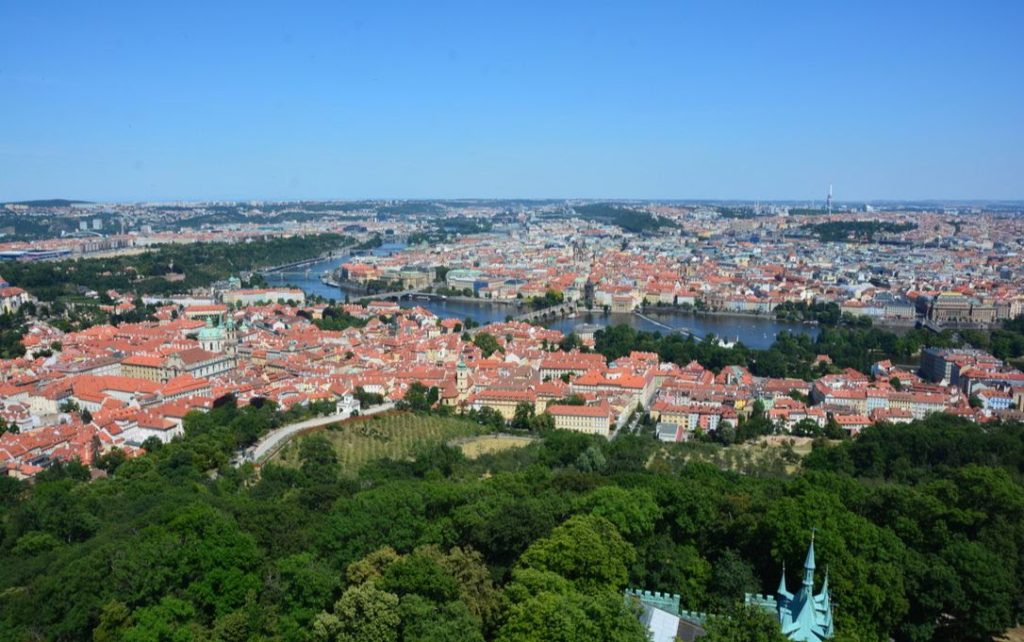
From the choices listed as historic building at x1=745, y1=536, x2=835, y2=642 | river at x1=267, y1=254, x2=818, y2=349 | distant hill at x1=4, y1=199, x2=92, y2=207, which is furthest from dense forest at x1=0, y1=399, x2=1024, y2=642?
distant hill at x1=4, y1=199, x2=92, y2=207

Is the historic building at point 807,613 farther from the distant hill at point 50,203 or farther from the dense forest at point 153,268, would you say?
the distant hill at point 50,203

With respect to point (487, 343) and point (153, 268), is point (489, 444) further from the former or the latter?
point (153, 268)

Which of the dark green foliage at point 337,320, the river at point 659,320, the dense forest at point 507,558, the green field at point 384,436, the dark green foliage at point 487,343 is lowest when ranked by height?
the river at point 659,320

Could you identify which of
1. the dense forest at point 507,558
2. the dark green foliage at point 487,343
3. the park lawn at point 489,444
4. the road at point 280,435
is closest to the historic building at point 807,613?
the dense forest at point 507,558

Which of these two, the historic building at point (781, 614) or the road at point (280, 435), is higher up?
the historic building at point (781, 614)

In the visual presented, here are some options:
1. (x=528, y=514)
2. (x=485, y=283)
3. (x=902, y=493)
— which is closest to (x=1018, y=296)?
(x=485, y=283)

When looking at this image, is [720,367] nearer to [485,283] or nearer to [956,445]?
[956,445]

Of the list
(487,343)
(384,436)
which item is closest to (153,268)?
(487,343)

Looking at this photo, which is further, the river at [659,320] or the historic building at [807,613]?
the river at [659,320]
